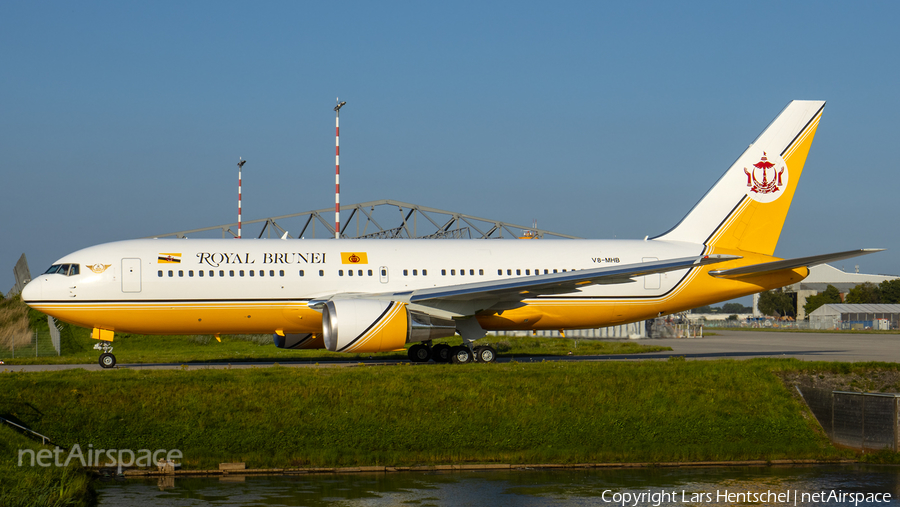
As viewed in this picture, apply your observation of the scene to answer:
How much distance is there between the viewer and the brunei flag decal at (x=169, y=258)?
77.3 ft

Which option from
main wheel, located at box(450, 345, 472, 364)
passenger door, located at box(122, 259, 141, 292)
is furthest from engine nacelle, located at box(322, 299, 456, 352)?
passenger door, located at box(122, 259, 141, 292)

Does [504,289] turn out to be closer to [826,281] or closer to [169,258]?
[169,258]

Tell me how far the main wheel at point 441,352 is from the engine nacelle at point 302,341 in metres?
3.53

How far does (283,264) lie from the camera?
24.0 meters

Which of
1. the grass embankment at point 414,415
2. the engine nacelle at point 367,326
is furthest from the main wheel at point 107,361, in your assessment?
the engine nacelle at point 367,326

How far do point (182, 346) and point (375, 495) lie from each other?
26972 millimetres

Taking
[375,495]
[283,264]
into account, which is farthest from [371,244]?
[375,495]

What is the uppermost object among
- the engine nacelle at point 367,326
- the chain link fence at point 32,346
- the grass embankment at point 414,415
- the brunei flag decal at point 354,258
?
the brunei flag decal at point 354,258

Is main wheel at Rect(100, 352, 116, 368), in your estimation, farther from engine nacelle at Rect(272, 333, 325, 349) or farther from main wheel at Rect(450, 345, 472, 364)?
main wheel at Rect(450, 345, 472, 364)

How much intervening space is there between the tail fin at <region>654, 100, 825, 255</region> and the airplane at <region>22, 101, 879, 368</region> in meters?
0.03

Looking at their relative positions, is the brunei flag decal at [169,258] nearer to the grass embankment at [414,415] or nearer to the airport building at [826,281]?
the grass embankment at [414,415]

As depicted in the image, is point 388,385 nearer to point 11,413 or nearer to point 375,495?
point 375,495

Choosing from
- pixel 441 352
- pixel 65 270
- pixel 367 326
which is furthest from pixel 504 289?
pixel 65 270

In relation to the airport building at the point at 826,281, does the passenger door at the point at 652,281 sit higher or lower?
lower
